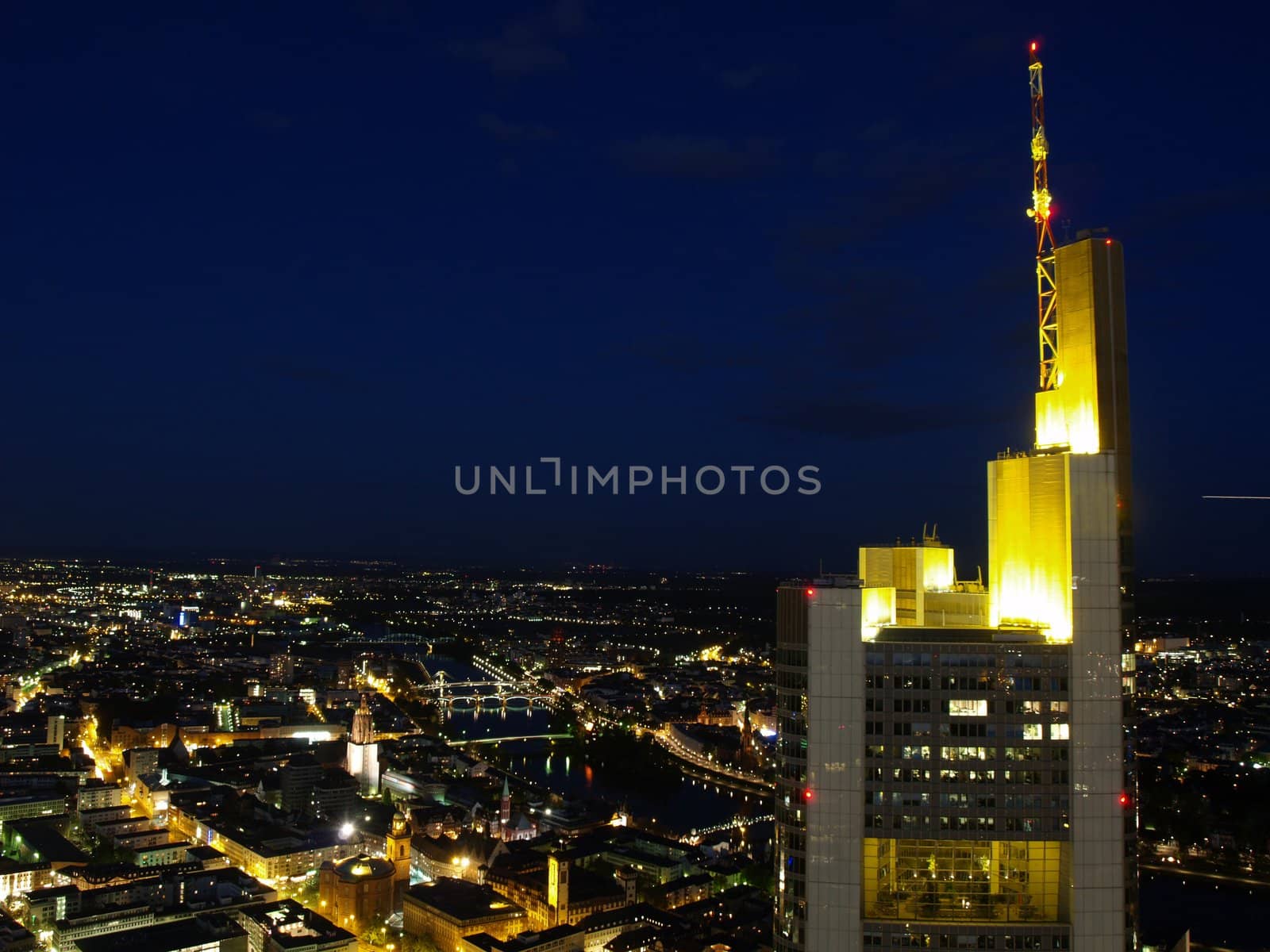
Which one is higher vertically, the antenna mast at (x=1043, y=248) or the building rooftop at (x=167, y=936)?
the antenna mast at (x=1043, y=248)

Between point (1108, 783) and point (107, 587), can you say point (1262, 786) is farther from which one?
point (107, 587)

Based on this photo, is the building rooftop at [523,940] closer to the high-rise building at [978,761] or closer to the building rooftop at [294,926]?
the building rooftop at [294,926]

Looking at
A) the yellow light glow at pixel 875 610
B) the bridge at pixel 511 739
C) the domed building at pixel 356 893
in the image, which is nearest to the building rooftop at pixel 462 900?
the domed building at pixel 356 893

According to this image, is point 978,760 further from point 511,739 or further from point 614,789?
point 511,739

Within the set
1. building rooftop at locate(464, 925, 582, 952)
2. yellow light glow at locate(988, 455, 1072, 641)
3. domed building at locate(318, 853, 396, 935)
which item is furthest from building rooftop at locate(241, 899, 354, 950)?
yellow light glow at locate(988, 455, 1072, 641)

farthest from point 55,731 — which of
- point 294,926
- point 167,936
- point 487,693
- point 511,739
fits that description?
point 294,926

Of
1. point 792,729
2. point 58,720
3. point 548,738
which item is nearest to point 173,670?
point 58,720
